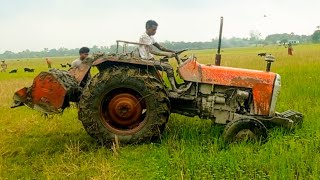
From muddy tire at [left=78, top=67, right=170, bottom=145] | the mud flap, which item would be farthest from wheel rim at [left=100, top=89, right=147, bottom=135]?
the mud flap

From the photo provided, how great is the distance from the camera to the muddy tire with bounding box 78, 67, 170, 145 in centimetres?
586

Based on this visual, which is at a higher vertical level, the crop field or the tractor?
the tractor

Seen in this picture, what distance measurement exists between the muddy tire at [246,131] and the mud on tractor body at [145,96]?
207 mm

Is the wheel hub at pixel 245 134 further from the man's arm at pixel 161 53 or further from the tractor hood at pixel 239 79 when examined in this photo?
the man's arm at pixel 161 53

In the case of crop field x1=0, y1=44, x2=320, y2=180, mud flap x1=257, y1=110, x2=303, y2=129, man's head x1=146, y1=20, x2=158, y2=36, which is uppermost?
man's head x1=146, y1=20, x2=158, y2=36

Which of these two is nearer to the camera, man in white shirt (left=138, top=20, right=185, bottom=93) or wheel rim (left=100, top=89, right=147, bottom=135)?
wheel rim (left=100, top=89, right=147, bottom=135)

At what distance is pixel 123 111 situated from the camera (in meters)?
6.00

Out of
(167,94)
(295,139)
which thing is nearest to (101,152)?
(167,94)

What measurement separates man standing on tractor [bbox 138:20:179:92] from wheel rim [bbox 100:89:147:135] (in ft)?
1.96

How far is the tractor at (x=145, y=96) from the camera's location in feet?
19.3

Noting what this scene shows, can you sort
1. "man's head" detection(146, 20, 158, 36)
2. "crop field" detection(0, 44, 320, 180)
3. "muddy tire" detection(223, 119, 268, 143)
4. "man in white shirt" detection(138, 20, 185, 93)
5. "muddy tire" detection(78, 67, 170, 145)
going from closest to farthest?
"crop field" detection(0, 44, 320, 180) < "muddy tire" detection(223, 119, 268, 143) < "muddy tire" detection(78, 67, 170, 145) < "man in white shirt" detection(138, 20, 185, 93) < "man's head" detection(146, 20, 158, 36)

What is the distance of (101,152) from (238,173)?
217 centimetres

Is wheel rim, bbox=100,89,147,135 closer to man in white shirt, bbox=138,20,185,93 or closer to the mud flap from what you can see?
man in white shirt, bbox=138,20,185,93

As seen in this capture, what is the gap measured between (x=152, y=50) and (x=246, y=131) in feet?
7.00
